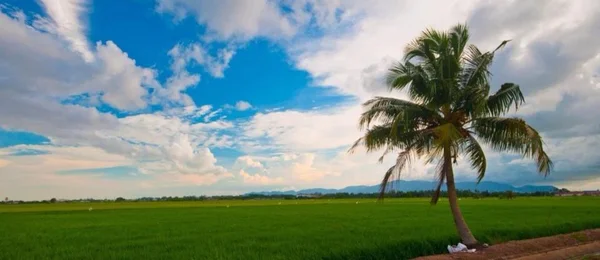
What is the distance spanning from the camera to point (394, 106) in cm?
1411

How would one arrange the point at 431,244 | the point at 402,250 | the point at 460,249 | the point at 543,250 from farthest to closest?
the point at 431,244 < the point at 543,250 < the point at 402,250 < the point at 460,249

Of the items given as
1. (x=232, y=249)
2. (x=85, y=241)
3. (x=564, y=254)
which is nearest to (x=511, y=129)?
(x=564, y=254)

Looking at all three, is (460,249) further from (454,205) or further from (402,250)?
(402,250)

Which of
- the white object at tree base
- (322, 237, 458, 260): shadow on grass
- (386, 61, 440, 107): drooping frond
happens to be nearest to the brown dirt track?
the white object at tree base

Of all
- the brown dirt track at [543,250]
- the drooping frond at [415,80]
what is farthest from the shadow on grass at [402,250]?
the drooping frond at [415,80]

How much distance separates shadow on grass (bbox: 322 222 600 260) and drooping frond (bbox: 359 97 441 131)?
3.91 metres

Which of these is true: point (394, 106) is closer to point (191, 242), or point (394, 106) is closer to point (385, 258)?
point (385, 258)

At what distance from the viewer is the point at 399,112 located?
45.9 ft

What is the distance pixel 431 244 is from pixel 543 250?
148 inches

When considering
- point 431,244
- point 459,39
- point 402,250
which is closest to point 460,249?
point 431,244

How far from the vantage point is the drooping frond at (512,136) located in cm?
1332

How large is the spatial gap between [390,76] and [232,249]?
781 cm

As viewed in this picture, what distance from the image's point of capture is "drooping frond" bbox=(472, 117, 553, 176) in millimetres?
13316

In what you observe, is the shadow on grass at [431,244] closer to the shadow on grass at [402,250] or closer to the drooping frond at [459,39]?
the shadow on grass at [402,250]
